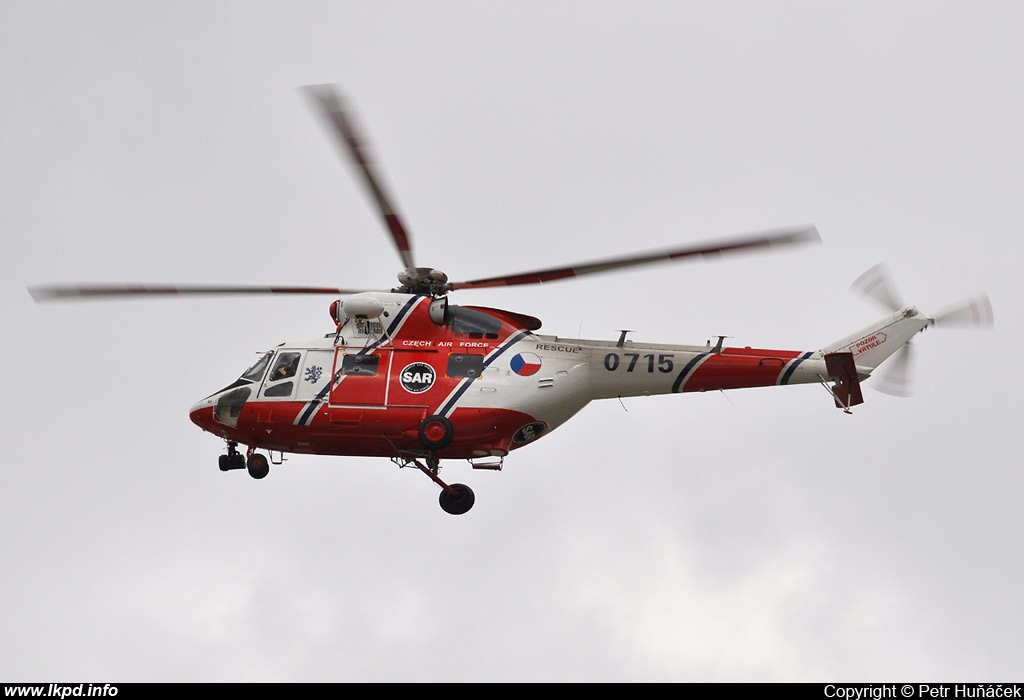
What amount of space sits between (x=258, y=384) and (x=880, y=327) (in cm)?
1136

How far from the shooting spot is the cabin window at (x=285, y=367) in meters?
23.6

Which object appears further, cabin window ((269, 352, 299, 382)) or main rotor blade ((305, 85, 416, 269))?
cabin window ((269, 352, 299, 382))

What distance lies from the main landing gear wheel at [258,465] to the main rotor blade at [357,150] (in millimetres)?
5265

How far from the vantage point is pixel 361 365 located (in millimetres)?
23234

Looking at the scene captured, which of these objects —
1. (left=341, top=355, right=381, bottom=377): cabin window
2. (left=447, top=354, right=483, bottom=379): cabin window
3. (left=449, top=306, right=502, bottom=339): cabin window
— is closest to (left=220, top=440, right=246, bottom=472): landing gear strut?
(left=341, top=355, right=381, bottom=377): cabin window

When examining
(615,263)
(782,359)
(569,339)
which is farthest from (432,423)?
(782,359)

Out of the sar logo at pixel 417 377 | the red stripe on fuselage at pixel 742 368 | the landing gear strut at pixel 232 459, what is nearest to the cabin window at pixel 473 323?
the sar logo at pixel 417 377

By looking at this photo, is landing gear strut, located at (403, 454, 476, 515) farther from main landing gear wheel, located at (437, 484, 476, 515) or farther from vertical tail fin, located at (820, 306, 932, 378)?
vertical tail fin, located at (820, 306, 932, 378)

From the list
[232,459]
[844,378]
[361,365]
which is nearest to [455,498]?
[361,365]

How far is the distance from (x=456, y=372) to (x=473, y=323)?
1032 mm

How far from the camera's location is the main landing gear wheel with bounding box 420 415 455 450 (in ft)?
73.7

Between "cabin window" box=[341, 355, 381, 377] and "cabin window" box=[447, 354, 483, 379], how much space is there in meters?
1.36

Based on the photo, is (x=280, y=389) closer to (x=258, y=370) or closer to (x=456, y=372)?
(x=258, y=370)

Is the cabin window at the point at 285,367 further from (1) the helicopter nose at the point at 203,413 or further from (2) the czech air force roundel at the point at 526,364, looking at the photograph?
(2) the czech air force roundel at the point at 526,364
